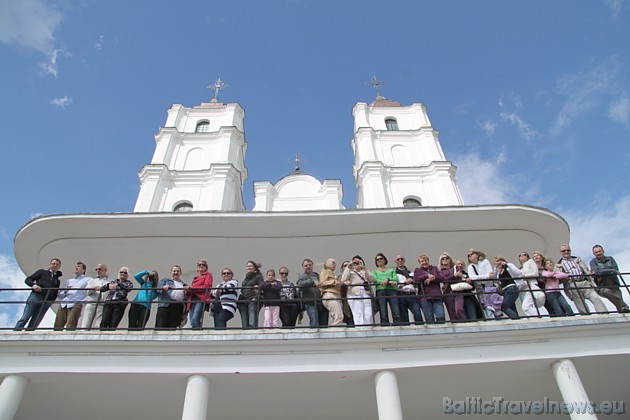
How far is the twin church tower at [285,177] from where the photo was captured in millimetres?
25828

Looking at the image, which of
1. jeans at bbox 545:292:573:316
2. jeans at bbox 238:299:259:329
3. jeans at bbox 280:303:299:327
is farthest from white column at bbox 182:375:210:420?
jeans at bbox 545:292:573:316

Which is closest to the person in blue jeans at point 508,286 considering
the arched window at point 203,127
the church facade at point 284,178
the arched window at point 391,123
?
the church facade at point 284,178

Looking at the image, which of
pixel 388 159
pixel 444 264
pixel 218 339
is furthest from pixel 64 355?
pixel 388 159

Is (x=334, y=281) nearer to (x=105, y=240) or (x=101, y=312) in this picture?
(x=101, y=312)

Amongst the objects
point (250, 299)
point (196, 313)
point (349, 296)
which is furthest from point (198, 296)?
point (349, 296)

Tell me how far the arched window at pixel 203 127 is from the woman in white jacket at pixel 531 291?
2499cm

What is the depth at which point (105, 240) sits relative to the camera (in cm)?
1180

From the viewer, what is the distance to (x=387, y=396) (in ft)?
24.3

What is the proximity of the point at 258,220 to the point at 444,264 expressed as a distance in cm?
456

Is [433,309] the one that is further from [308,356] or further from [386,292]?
[308,356]

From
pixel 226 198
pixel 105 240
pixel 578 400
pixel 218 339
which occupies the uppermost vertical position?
pixel 226 198

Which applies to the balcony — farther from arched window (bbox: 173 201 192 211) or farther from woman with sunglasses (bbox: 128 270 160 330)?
arched window (bbox: 173 201 192 211)

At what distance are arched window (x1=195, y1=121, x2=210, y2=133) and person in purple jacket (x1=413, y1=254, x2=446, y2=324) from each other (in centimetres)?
2444

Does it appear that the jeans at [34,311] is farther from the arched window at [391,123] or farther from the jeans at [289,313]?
the arched window at [391,123]
